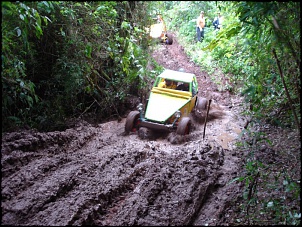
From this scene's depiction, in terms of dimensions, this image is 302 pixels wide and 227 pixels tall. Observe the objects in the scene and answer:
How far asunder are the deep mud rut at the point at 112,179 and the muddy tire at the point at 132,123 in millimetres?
326

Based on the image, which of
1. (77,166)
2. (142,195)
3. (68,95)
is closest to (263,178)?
(142,195)

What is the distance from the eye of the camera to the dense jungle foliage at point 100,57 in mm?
4887

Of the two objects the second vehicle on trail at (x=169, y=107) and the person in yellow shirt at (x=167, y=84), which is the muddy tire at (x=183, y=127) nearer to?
the second vehicle on trail at (x=169, y=107)

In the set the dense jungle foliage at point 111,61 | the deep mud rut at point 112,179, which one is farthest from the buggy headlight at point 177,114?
the dense jungle foliage at point 111,61

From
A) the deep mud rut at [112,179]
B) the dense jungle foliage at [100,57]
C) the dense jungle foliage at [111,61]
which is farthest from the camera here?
the dense jungle foliage at [100,57]

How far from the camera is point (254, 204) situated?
4781 mm

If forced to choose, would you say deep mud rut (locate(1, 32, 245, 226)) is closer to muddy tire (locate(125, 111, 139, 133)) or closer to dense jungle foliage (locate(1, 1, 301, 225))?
muddy tire (locate(125, 111, 139, 133))

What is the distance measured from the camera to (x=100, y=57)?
8836 mm

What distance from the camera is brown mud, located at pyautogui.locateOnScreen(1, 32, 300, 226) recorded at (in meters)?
4.39

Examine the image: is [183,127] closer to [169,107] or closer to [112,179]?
[169,107]

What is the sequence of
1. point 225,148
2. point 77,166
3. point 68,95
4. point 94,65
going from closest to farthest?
point 77,166 < point 225,148 < point 68,95 < point 94,65

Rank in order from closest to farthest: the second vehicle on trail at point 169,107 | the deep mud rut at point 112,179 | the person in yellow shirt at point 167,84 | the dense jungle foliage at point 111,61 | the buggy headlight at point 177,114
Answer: the deep mud rut at point 112,179, the dense jungle foliage at point 111,61, the second vehicle on trail at point 169,107, the buggy headlight at point 177,114, the person in yellow shirt at point 167,84

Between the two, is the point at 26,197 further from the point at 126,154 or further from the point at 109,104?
the point at 109,104

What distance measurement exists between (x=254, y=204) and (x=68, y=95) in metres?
5.30
